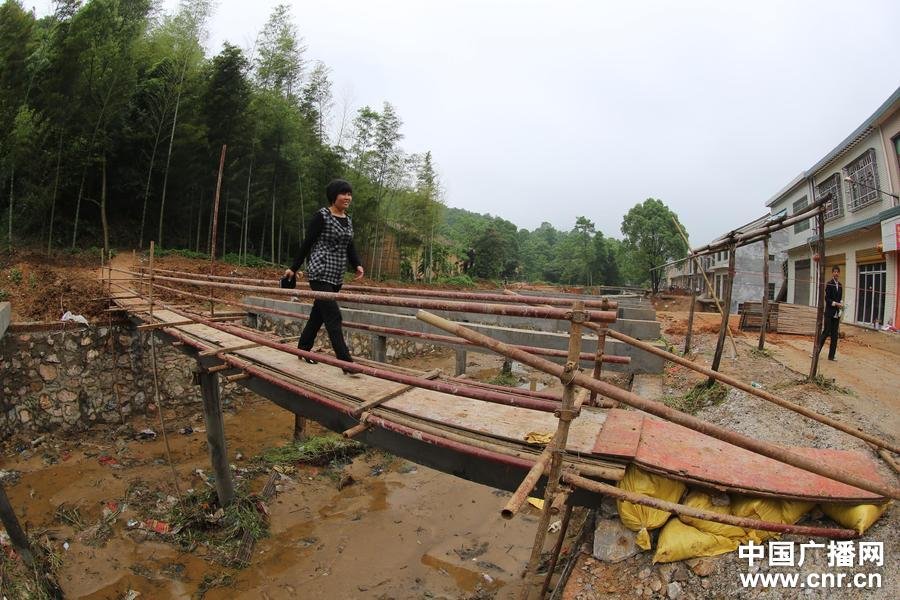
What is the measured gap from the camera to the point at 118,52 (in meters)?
9.55

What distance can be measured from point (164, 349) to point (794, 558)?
327 inches

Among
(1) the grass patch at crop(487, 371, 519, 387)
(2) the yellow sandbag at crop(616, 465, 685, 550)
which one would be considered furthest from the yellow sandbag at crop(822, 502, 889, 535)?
(1) the grass patch at crop(487, 371, 519, 387)

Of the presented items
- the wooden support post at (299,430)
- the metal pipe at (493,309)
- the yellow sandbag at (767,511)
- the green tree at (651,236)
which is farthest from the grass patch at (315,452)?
the green tree at (651,236)

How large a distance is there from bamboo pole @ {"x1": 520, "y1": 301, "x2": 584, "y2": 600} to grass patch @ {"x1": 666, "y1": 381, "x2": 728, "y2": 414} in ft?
13.3

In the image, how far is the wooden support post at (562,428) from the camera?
1646mm

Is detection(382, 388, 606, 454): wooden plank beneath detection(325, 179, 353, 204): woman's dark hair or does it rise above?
beneath

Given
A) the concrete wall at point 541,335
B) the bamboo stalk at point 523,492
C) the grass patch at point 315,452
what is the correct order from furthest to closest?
the grass patch at point 315,452
the concrete wall at point 541,335
the bamboo stalk at point 523,492

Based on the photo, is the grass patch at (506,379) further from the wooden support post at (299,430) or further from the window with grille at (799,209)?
the window with grille at (799,209)

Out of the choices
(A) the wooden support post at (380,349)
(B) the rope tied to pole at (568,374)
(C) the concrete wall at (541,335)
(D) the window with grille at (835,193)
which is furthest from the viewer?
(D) the window with grille at (835,193)

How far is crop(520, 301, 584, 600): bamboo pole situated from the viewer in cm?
165

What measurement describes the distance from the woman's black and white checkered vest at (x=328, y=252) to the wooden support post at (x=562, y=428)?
216cm

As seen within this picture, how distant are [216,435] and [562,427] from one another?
13.8 feet

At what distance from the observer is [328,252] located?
336cm

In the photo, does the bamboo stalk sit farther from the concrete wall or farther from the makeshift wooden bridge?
the concrete wall
